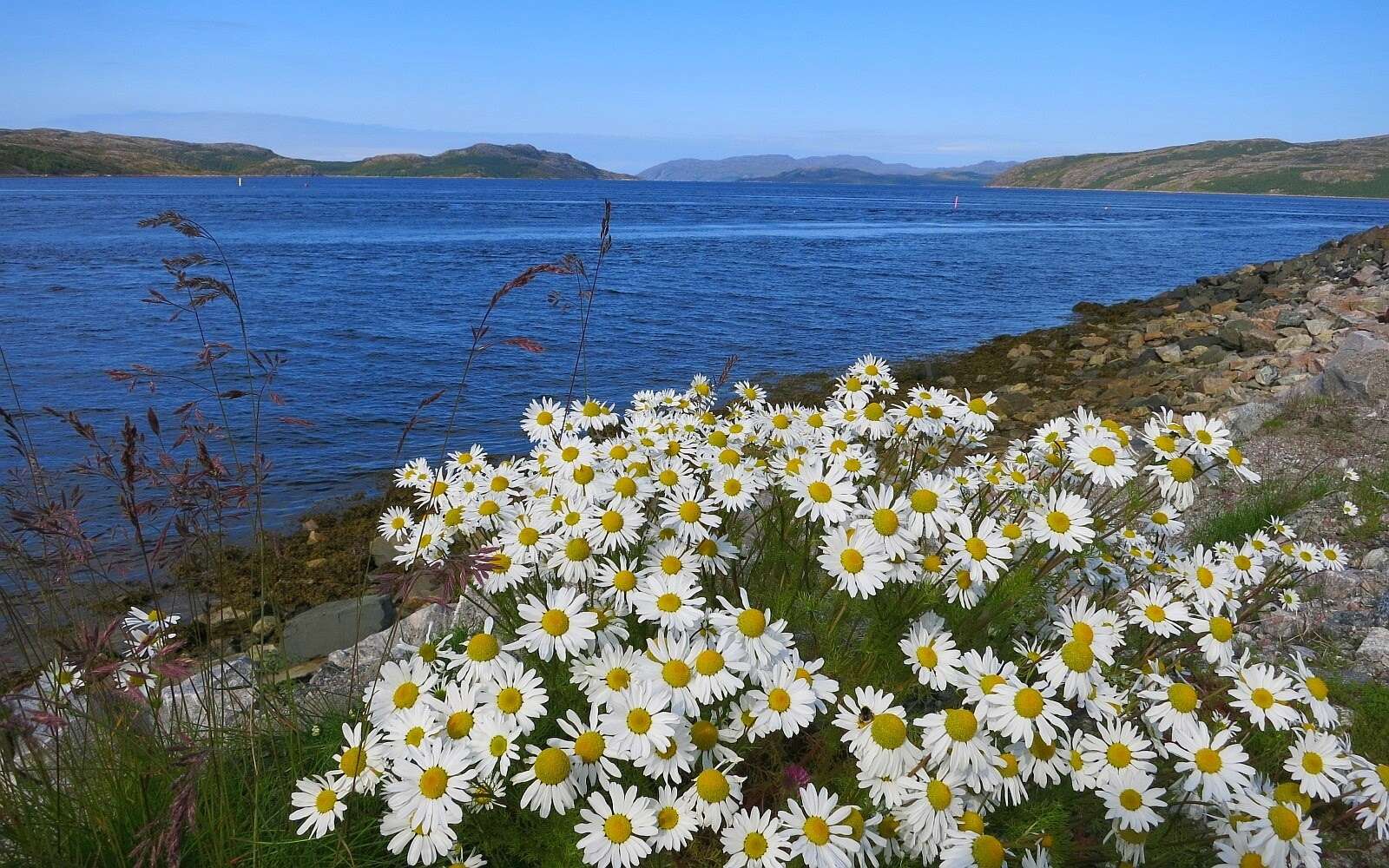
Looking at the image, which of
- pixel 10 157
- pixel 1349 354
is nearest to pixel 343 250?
pixel 1349 354

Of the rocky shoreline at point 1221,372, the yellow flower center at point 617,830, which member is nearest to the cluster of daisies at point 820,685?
the yellow flower center at point 617,830

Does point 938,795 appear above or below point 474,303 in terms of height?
above

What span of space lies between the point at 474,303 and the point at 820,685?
28125mm

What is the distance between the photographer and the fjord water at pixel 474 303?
16.4 meters

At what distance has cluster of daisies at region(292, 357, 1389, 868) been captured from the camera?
2596 mm

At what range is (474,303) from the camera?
29094 millimetres

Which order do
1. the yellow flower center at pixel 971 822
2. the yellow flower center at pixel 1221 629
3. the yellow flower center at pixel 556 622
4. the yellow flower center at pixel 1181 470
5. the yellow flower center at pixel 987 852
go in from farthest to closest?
the yellow flower center at pixel 1181 470 < the yellow flower center at pixel 1221 629 < the yellow flower center at pixel 556 622 < the yellow flower center at pixel 971 822 < the yellow flower center at pixel 987 852

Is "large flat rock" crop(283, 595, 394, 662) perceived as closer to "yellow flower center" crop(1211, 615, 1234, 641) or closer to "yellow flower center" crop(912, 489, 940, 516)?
"yellow flower center" crop(912, 489, 940, 516)

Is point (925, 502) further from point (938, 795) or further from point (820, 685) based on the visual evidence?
point (938, 795)

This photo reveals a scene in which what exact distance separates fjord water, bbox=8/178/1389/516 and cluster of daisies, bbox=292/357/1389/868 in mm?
3044

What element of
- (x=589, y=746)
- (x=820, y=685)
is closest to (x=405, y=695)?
(x=589, y=746)

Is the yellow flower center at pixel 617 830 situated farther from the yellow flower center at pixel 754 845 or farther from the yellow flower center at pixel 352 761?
the yellow flower center at pixel 352 761

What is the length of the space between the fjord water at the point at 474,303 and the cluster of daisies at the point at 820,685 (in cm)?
304

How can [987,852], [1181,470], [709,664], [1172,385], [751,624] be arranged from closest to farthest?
[987,852] → [709,664] → [751,624] → [1181,470] → [1172,385]
